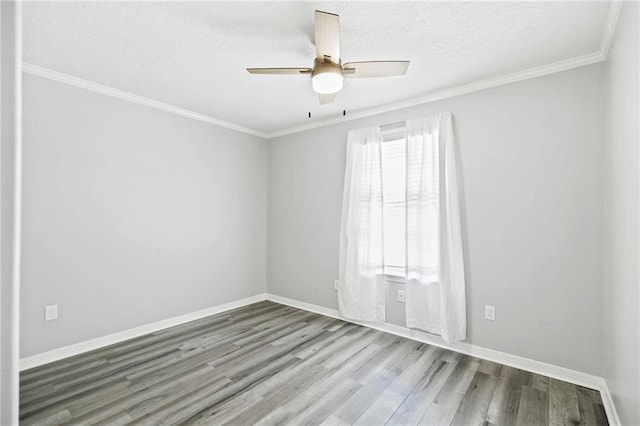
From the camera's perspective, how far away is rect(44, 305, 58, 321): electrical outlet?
2.68m

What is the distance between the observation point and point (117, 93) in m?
3.09

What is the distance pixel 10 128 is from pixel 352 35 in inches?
77.6

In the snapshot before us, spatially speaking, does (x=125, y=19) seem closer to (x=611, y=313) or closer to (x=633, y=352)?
(x=633, y=352)

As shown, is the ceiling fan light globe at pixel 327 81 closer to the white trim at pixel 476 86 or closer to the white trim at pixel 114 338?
the white trim at pixel 476 86

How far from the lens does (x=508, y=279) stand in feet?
8.89

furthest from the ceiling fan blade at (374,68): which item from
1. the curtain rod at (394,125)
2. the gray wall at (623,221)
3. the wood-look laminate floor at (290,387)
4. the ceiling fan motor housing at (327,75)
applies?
the wood-look laminate floor at (290,387)

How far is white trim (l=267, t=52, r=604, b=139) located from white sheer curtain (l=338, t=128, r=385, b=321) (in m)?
0.25

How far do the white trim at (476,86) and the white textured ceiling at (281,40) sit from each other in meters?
0.07

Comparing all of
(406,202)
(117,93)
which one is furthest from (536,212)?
(117,93)

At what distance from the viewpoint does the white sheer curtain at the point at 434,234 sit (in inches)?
115

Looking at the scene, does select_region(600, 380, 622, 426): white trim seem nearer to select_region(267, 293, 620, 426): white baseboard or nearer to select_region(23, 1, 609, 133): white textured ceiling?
select_region(267, 293, 620, 426): white baseboard

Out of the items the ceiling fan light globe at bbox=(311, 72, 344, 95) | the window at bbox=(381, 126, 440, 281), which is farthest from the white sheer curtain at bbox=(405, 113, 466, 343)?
the ceiling fan light globe at bbox=(311, 72, 344, 95)

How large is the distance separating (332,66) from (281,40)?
0.53 meters

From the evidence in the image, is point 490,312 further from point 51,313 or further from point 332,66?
point 51,313
